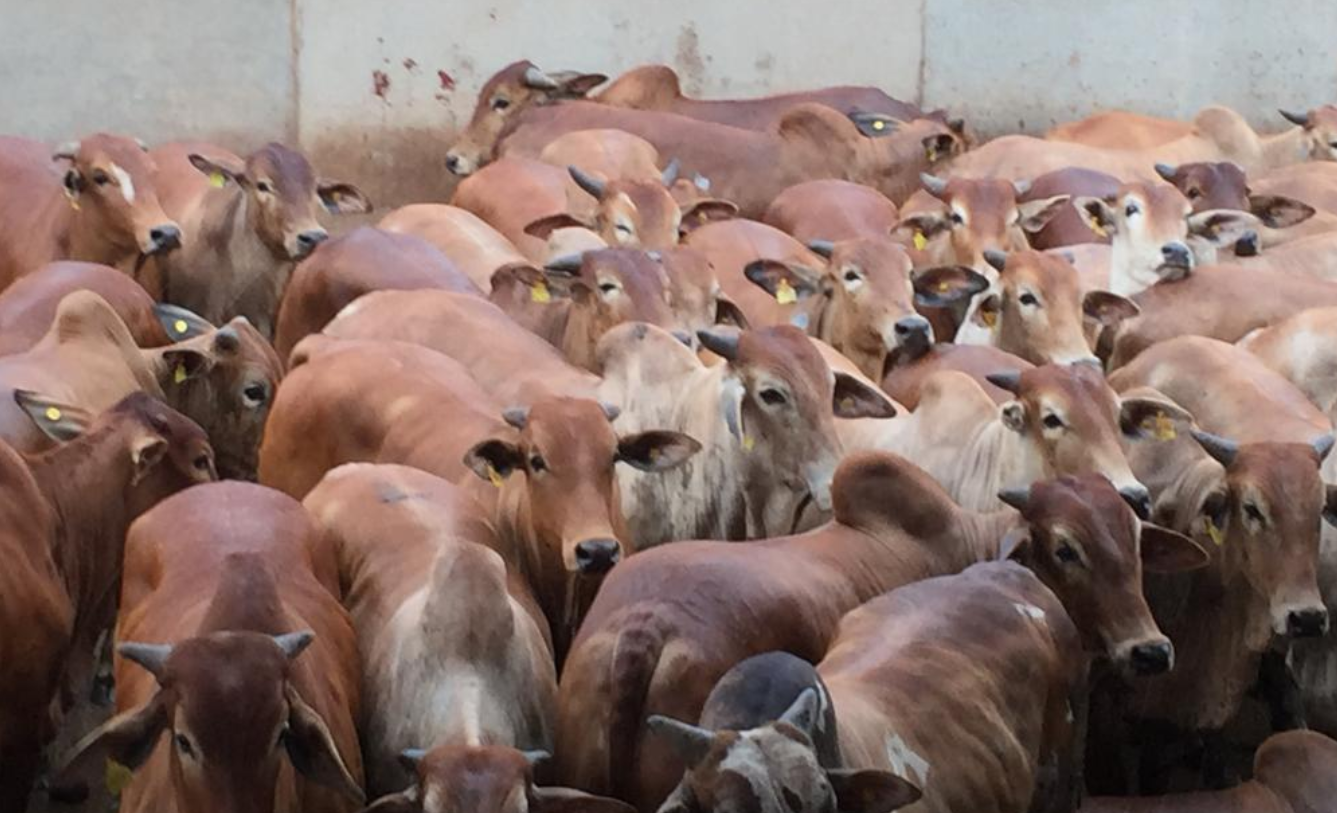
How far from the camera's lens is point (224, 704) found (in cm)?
427

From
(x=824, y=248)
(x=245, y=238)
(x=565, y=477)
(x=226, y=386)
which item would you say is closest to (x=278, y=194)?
(x=245, y=238)

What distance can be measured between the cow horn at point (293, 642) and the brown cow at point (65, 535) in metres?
1.14

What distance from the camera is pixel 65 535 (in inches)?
238

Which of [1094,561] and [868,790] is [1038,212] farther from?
[868,790]

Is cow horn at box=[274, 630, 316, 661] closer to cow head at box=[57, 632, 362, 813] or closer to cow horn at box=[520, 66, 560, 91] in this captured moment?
cow head at box=[57, 632, 362, 813]

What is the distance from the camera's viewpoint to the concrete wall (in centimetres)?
1055

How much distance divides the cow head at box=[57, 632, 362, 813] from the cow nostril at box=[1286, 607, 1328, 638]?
2.79 meters

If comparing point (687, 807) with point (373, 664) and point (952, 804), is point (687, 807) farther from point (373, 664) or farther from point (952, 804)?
point (373, 664)

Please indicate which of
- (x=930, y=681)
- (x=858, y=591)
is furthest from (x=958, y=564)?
(x=930, y=681)

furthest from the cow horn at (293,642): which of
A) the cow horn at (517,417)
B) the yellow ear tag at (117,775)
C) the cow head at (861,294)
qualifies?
the cow head at (861,294)

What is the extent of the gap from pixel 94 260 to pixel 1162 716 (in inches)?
175

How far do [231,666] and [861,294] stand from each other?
3868 millimetres

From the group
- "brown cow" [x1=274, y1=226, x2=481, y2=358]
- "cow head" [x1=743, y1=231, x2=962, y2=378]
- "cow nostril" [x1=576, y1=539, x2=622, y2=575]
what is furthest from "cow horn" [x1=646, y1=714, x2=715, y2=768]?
"brown cow" [x1=274, y1=226, x2=481, y2=358]

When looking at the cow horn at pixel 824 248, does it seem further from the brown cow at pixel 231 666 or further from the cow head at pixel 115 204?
the brown cow at pixel 231 666
